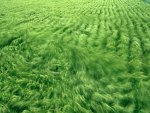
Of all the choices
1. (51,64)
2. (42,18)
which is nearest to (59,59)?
(51,64)

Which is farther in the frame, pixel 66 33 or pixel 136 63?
pixel 66 33

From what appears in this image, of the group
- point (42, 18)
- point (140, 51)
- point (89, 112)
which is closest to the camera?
point (89, 112)

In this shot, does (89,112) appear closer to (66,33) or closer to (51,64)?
(51,64)

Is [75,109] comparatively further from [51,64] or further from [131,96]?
[51,64]

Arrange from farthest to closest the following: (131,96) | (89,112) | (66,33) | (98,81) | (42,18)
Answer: (42,18)
(66,33)
(98,81)
(131,96)
(89,112)

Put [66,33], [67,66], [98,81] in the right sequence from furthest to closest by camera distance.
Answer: [66,33] → [67,66] → [98,81]

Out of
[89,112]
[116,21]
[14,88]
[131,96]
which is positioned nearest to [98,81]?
[131,96]

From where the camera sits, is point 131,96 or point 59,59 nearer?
point 131,96
